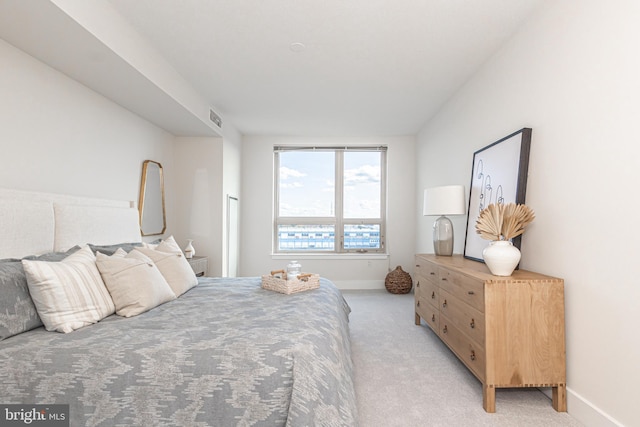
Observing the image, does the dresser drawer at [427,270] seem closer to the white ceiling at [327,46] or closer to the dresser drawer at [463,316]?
the dresser drawer at [463,316]

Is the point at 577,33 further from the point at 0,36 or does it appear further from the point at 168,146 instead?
the point at 168,146

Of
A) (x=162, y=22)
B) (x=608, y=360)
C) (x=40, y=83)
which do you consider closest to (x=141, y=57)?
(x=162, y=22)

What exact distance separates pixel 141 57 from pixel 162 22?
1.10 feet

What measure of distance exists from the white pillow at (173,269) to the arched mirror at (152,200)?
4.69 feet

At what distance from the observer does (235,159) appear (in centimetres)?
519

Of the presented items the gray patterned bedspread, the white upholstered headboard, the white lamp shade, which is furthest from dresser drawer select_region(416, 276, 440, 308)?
the white upholstered headboard

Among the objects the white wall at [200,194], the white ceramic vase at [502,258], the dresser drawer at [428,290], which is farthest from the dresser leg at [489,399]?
the white wall at [200,194]

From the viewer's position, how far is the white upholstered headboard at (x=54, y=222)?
1997mm

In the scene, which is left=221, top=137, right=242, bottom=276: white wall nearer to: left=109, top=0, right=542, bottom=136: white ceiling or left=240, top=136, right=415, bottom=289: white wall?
left=240, top=136, right=415, bottom=289: white wall

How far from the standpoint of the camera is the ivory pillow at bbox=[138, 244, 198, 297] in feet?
7.99

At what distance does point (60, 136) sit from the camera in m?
2.55

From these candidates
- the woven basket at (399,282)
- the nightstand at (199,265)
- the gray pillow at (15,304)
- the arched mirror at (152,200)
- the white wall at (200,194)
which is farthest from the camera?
the woven basket at (399,282)

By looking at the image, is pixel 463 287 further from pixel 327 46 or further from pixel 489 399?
pixel 327 46

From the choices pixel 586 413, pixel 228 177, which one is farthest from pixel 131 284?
pixel 228 177
